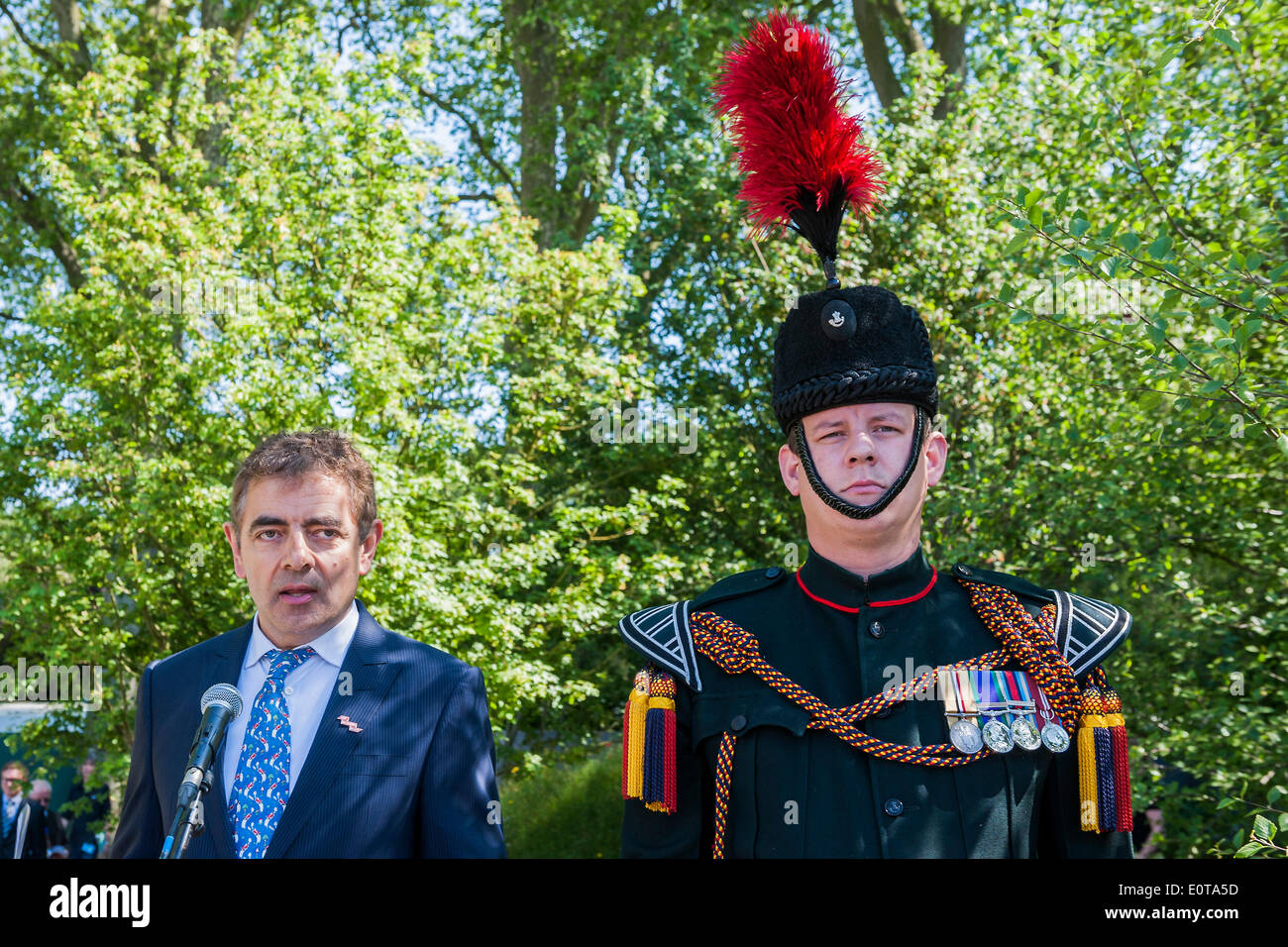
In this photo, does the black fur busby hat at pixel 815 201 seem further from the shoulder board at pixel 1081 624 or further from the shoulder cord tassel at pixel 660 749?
the shoulder cord tassel at pixel 660 749

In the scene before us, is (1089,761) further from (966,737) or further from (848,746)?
(848,746)

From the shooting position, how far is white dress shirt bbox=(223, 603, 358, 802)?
2773 mm

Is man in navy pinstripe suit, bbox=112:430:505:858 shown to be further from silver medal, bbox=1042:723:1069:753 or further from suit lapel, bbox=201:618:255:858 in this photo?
silver medal, bbox=1042:723:1069:753

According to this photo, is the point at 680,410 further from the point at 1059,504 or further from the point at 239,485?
the point at 239,485

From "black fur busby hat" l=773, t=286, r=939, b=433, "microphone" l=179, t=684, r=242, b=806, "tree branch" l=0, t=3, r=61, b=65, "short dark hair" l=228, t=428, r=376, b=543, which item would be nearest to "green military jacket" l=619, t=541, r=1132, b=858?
"black fur busby hat" l=773, t=286, r=939, b=433

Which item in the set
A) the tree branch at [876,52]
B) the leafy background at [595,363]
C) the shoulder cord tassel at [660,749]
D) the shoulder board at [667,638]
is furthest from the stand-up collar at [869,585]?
the tree branch at [876,52]

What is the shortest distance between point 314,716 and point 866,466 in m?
1.39

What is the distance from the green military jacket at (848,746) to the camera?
2572mm

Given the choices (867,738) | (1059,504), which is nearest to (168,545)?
(1059,504)

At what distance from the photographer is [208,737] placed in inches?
84.7

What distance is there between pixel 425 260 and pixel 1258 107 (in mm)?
6318

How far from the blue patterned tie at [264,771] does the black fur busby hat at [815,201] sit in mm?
1344

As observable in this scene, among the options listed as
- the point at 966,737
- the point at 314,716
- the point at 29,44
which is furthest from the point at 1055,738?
the point at 29,44

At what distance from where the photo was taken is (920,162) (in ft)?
35.9
